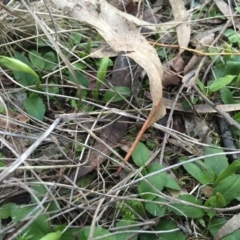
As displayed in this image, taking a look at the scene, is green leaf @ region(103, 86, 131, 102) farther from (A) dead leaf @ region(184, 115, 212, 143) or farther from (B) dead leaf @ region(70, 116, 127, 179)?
(A) dead leaf @ region(184, 115, 212, 143)

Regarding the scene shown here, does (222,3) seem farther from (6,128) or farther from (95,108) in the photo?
(6,128)

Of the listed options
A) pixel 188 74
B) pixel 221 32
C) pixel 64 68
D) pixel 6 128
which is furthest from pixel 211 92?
pixel 6 128

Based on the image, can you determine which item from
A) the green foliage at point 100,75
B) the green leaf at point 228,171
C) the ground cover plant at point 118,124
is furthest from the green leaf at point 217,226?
the green foliage at point 100,75

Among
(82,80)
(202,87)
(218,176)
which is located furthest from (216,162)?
(82,80)

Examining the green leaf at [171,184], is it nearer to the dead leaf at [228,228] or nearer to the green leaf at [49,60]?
the dead leaf at [228,228]

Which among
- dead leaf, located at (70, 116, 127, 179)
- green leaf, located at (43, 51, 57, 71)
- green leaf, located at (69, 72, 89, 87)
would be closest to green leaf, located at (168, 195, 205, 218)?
dead leaf, located at (70, 116, 127, 179)

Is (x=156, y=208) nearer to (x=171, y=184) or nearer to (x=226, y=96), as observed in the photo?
(x=171, y=184)
